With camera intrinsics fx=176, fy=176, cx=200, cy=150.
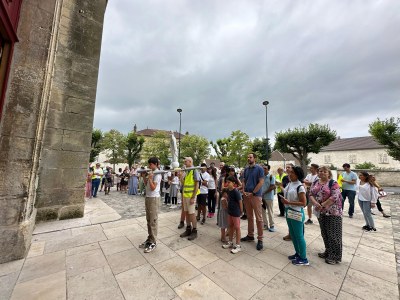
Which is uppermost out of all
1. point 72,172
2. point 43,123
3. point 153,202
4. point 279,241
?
point 43,123

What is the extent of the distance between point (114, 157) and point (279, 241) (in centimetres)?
3777

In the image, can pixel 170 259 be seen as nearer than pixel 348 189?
Yes

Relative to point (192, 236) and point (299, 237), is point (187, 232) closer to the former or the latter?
point (192, 236)

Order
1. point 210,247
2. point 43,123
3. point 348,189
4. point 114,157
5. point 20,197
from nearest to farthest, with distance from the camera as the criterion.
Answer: point 20,197 < point 43,123 < point 210,247 < point 348,189 < point 114,157

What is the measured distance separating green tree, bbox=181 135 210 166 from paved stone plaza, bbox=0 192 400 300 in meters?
36.5

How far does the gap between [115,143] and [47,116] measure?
34453 mm

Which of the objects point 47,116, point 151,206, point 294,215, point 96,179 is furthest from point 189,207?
point 96,179

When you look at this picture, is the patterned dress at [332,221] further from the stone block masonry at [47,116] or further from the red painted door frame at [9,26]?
the red painted door frame at [9,26]

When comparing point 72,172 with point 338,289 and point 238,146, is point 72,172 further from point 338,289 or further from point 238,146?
point 238,146

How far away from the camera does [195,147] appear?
136 ft

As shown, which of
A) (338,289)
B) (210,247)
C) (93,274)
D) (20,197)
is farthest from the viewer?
(210,247)

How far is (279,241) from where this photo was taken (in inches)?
169

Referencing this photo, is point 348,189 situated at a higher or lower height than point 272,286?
higher

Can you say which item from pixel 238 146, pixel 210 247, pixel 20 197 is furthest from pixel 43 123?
pixel 238 146
